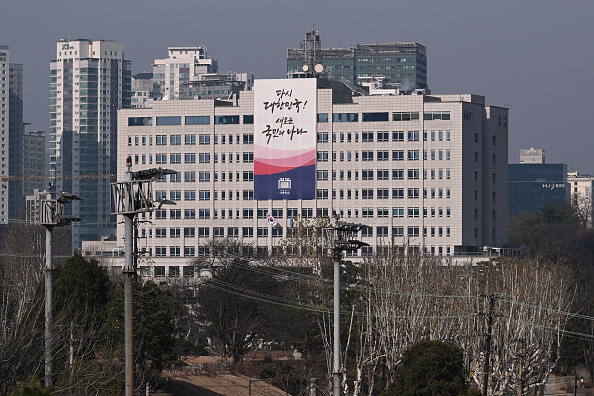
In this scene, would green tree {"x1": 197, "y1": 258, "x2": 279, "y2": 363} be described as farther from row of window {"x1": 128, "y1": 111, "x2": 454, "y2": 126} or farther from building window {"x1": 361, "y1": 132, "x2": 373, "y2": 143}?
row of window {"x1": 128, "y1": 111, "x2": 454, "y2": 126}

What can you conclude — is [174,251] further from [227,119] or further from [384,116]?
[384,116]

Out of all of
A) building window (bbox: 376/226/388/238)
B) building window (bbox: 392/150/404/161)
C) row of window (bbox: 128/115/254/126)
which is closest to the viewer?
building window (bbox: 392/150/404/161)

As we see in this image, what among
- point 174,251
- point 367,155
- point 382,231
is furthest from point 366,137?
point 174,251

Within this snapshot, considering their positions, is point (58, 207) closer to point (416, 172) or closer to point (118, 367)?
point (118, 367)

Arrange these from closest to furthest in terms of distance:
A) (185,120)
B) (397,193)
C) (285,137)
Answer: (285,137)
(397,193)
(185,120)

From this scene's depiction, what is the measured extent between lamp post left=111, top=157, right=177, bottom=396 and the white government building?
4980 inches

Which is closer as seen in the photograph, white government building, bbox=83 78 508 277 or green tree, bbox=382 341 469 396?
green tree, bbox=382 341 469 396

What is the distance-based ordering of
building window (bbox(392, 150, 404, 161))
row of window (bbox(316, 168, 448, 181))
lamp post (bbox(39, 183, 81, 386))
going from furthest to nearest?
building window (bbox(392, 150, 404, 161)) < row of window (bbox(316, 168, 448, 181)) < lamp post (bbox(39, 183, 81, 386))

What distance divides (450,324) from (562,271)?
2926 centimetres

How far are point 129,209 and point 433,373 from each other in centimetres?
3011

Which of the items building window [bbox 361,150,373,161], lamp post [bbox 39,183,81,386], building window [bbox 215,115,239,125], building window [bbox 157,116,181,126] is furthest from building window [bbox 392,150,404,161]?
lamp post [bbox 39,183,81,386]

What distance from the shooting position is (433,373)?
197 feet

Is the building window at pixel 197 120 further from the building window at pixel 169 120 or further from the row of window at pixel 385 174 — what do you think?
the row of window at pixel 385 174

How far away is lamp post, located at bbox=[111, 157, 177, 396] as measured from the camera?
32.7m
